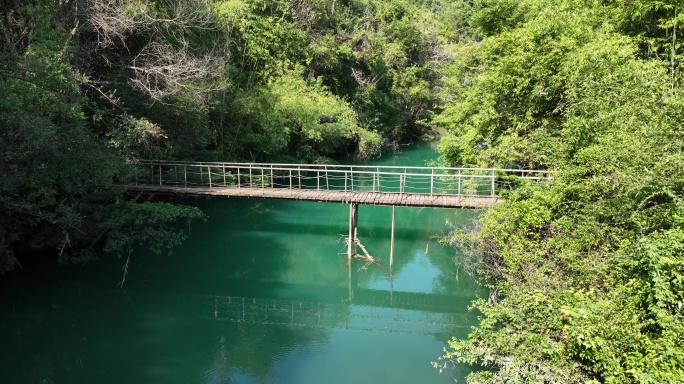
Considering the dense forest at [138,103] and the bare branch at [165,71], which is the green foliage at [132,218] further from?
the bare branch at [165,71]

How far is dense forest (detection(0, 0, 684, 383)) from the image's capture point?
6.61 m

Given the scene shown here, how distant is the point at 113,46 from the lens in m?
14.4

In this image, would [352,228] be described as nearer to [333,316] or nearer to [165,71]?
[333,316]

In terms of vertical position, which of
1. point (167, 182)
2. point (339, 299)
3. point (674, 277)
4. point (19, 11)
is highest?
point (19, 11)

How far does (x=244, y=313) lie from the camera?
12.7 meters

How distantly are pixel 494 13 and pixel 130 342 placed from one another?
14.6 meters

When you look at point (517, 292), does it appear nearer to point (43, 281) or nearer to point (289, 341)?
point (289, 341)

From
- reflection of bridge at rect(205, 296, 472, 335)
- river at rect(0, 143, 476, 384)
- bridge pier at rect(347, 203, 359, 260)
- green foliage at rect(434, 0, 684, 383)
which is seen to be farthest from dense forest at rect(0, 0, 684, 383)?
bridge pier at rect(347, 203, 359, 260)

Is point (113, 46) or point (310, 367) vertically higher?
point (113, 46)

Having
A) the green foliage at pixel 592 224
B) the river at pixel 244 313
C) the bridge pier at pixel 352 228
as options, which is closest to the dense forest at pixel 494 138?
the green foliage at pixel 592 224

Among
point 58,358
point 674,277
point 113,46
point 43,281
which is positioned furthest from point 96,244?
point 674,277

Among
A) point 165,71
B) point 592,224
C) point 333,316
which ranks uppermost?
point 165,71

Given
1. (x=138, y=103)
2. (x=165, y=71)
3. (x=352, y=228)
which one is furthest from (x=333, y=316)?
(x=165, y=71)

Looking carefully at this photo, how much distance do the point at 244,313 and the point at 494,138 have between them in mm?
9248
